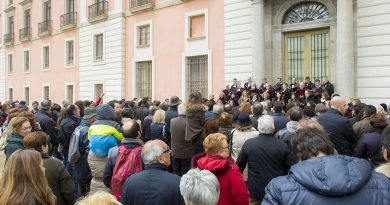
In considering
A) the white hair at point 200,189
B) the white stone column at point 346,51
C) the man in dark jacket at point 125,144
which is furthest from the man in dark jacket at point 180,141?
the white stone column at point 346,51

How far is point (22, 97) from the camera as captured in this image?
115 ft

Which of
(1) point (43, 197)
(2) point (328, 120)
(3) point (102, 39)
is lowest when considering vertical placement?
(1) point (43, 197)

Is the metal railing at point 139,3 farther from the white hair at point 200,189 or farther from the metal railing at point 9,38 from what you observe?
the white hair at point 200,189

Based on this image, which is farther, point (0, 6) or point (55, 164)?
point (0, 6)

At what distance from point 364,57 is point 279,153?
1022 centimetres

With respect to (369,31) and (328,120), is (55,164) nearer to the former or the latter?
(328,120)

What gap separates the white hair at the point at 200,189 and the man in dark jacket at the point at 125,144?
2.16 metres

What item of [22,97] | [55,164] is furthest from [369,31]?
[22,97]

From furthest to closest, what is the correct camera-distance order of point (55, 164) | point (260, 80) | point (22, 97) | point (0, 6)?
1. point (0, 6)
2. point (22, 97)
3. point (260, 80)
4. point (55, 164)

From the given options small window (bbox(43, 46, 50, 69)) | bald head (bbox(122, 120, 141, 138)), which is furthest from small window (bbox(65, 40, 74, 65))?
bald head (bbox(122, 120, 141, 138))

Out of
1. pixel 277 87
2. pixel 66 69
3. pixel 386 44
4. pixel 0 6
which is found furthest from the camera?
pixel 0 6

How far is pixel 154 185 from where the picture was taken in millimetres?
3594

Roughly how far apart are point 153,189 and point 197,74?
16579mm

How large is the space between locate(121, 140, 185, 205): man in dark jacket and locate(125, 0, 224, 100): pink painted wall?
14772 millimetres
